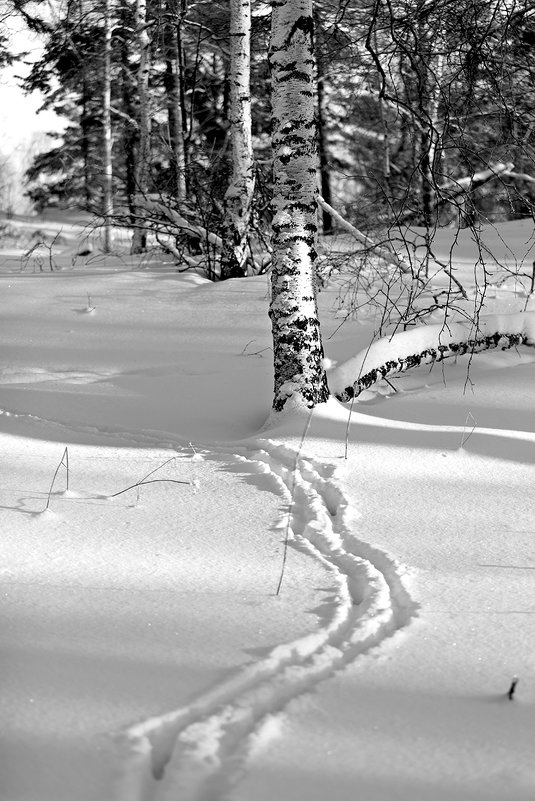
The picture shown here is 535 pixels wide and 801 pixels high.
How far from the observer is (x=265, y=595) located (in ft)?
7.75

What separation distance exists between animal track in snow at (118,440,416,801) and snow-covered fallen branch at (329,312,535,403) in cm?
198

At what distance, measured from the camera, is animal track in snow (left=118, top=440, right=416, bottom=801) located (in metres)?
1.52

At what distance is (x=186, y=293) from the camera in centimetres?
746

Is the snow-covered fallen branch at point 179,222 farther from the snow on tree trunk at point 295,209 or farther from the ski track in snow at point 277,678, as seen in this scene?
the ski track in snow at point 277,678

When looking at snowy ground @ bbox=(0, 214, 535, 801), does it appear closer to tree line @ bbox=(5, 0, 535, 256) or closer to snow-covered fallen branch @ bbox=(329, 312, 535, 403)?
snow-covered fallen branch @ bbox=(329, 312, 535, 403)

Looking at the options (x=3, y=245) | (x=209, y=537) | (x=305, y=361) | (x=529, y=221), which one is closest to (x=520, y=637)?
(x=209, y=537)

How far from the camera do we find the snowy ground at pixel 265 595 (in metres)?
1.57

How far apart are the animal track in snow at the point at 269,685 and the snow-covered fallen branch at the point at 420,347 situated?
1977 mm

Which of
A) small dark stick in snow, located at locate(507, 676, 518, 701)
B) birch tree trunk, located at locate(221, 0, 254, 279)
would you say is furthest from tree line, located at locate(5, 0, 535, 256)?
small dark stick in snow, located at locate(507, 676, 518, 701)

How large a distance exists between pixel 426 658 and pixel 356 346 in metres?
4.15

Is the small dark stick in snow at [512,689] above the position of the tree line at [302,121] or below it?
below

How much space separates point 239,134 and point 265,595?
6.44 metres

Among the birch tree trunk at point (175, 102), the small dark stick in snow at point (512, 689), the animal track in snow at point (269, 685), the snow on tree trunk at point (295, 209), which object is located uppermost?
the birch tree trunk at point (175, 102)

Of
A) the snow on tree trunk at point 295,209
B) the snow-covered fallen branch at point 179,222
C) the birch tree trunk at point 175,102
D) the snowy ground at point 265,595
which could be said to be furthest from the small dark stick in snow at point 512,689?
the birch tree trunk at point 175,102
